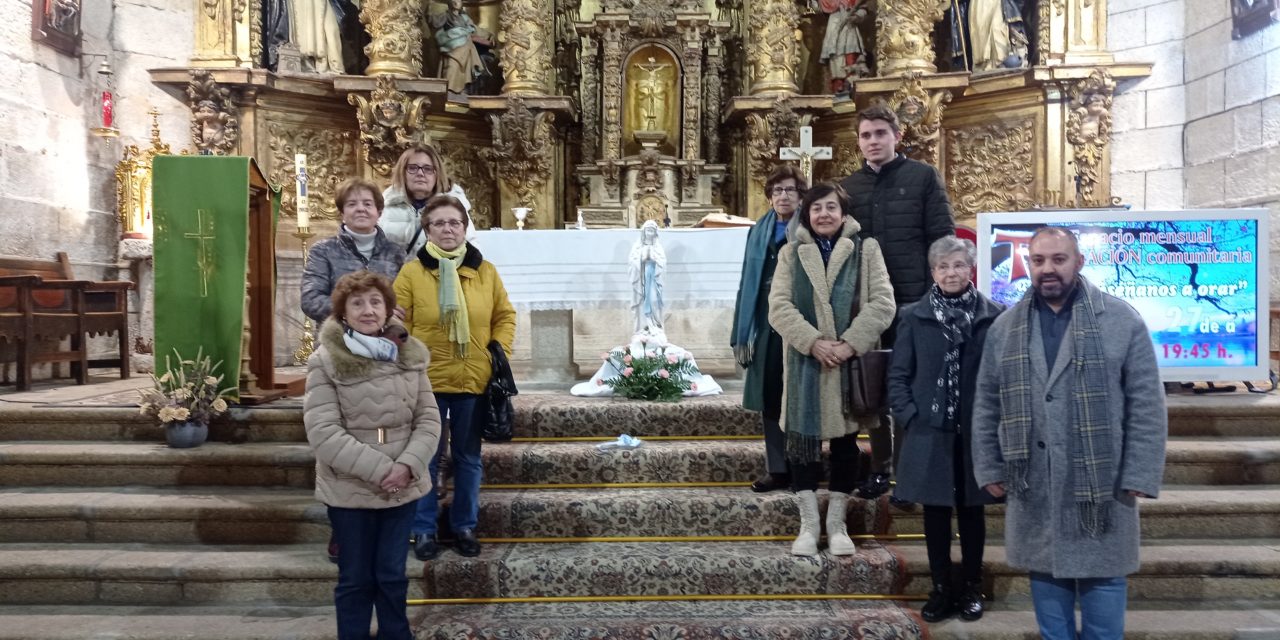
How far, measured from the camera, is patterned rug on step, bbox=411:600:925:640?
3107mm

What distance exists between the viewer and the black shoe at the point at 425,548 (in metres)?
3.47

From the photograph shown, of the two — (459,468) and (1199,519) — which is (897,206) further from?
(459,468)

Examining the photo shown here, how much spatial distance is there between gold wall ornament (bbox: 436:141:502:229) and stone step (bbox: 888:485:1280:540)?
5.93 m

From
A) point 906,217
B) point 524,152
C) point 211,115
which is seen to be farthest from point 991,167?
point 211,115

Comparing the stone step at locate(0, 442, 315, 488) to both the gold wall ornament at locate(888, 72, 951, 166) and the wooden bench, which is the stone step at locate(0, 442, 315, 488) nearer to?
the wooden bench

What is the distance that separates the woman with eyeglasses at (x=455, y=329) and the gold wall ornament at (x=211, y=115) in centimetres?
510

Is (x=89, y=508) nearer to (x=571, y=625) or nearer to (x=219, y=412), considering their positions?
(x=219, y=412)

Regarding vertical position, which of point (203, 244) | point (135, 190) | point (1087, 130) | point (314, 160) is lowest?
point (203, 244)

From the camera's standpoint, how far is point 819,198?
131 inches

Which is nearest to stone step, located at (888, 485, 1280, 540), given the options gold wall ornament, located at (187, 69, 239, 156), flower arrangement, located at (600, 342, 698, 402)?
flower arrangement, located at (600, 342, 698, 402)

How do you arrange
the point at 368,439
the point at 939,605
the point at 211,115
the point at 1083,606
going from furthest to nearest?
the point at 211,115 → the point at 939,605 → the point at 368,439 → the point at 1083,606

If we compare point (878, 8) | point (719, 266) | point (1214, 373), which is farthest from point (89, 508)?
point (878, 8)

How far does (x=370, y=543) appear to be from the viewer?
9.41 ft

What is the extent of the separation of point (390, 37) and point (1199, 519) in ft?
24.6
